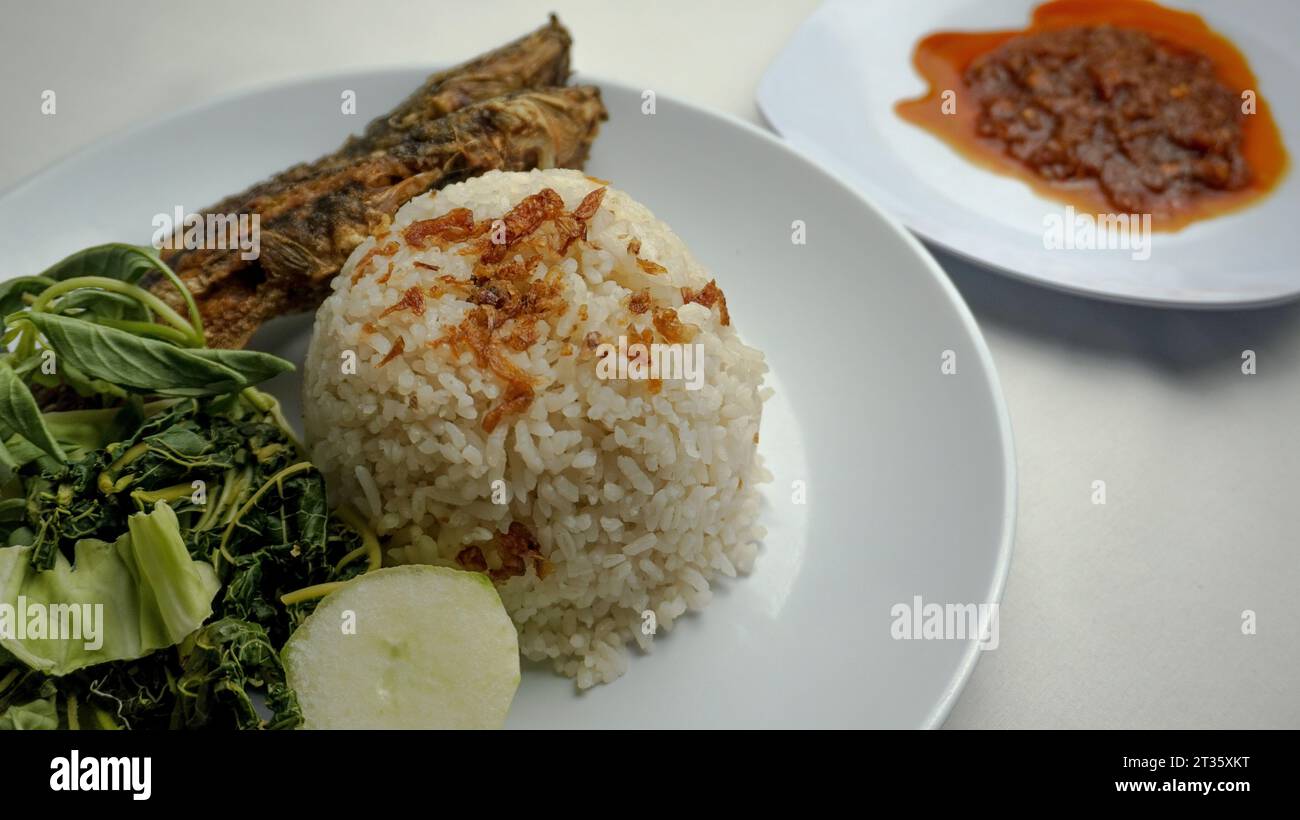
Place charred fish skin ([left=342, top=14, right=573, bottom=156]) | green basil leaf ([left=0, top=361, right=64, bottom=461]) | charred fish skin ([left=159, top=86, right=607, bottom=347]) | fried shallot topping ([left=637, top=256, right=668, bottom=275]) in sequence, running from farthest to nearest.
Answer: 1. charred fish skin ([left=342, top=14, right=573, bottom=156])
2. charred fish skin ([left=159, top=86, right=607, bottom=347])
3. fried shallot topping ([left=637, top=256, right=668, bottom=275])
4. green basil leaf ([left=0, top=361, right=64, bottom=461])

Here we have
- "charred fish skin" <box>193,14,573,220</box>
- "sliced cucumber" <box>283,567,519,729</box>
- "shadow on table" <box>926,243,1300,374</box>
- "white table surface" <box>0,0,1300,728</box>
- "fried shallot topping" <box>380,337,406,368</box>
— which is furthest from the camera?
"shadow on table" <box>926,243,1300,374</box>

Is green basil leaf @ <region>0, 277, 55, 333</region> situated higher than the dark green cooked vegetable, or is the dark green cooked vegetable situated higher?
green basil leaf @ <region>0, 277, 55, 333</region>

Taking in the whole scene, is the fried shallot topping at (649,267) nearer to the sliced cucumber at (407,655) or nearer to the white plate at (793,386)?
the white plate at (793,386)

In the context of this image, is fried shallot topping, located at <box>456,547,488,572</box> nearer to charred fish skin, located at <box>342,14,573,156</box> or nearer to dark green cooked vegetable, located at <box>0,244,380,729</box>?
dark green cooked vegetable, located at <box>0,244,380,729</box>

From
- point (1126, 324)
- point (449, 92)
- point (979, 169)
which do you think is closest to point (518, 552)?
point (449, 92)

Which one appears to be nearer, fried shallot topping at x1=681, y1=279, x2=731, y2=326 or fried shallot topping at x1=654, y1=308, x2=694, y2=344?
fried shallot topping at x1=654, y1=308, x2=694, y2=344

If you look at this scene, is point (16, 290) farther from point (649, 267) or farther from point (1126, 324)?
point (1126, 324)

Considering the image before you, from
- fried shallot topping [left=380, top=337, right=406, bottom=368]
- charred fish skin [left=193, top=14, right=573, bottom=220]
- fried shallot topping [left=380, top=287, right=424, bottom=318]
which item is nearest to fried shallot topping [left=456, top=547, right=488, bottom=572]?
fried shallot topping [left=380, top=337, right=406, bottom=368]
